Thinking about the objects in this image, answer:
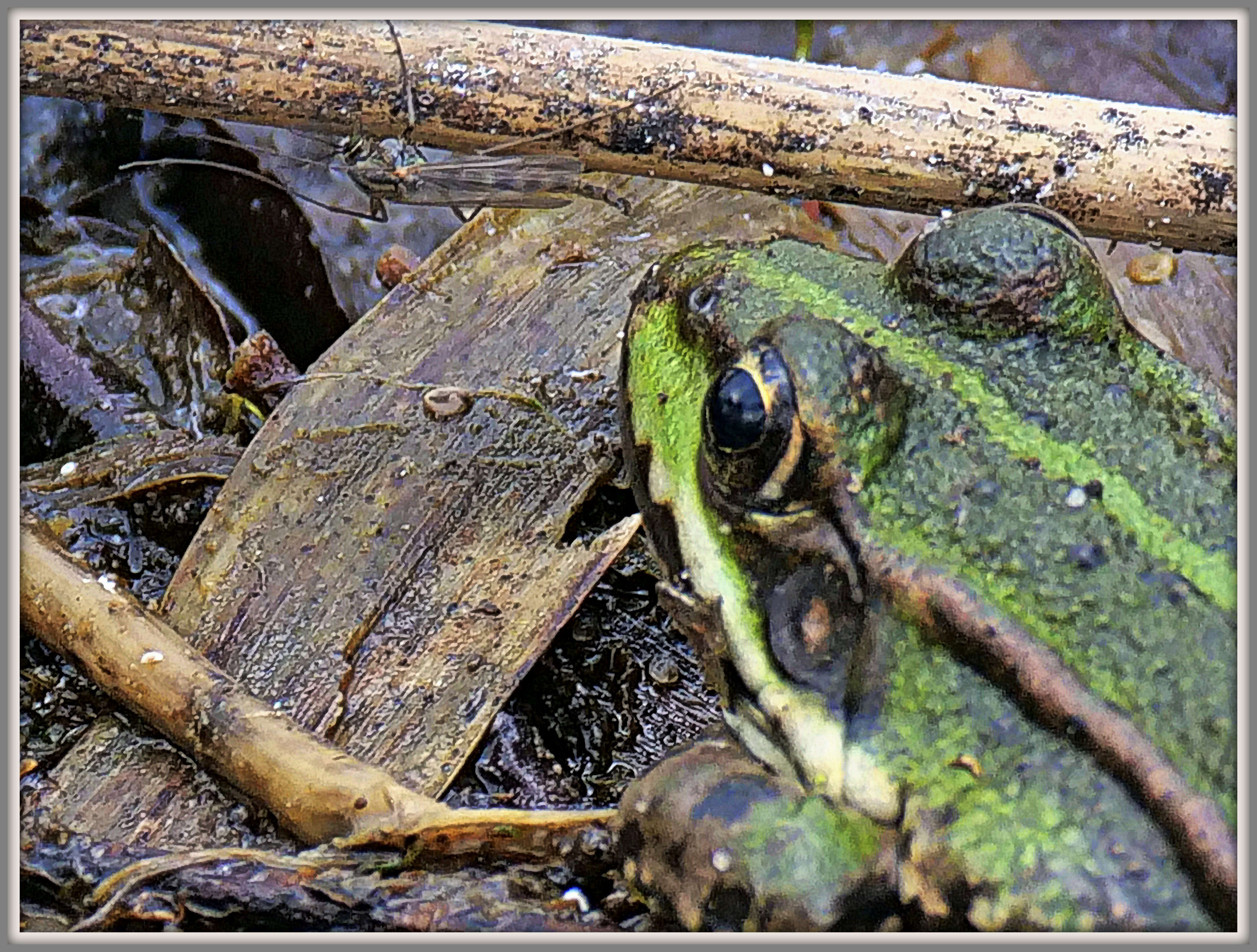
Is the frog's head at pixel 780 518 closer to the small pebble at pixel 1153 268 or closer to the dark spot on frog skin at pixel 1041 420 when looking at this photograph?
the dark spot on frog skin at pixel 1041 420

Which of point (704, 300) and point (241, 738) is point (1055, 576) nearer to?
point (704, 300)

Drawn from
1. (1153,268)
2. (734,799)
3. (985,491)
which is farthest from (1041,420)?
(1153,268)

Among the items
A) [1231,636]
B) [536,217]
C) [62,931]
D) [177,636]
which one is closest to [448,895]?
[62,931]

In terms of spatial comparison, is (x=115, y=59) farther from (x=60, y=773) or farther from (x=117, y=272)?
(x=60, y=773)

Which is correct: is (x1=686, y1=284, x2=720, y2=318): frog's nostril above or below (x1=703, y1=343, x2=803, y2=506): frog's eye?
Result: above

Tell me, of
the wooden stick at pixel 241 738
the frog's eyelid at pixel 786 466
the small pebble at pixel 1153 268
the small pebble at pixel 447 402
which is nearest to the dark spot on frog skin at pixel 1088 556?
the frog's eyelid at pixel 786 466

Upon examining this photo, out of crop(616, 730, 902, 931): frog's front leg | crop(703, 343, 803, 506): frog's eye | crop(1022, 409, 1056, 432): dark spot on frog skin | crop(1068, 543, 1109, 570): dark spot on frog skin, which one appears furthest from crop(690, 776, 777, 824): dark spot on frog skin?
crop(1022, 409, 1056, 432): dark spot on frog skin

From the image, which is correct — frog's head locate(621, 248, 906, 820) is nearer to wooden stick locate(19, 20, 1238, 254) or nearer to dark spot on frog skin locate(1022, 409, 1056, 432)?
dark spot on frog skin locate(1022, 409, 1056, 432)
